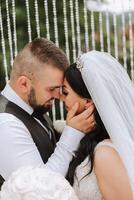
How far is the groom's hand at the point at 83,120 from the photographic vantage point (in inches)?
114

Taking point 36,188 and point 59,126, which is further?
point 59,126

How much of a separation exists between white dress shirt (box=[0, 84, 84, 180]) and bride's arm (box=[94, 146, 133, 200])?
0.32m

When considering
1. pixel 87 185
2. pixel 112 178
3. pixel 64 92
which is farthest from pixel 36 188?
pixel 64 92

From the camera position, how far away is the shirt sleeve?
290 cm

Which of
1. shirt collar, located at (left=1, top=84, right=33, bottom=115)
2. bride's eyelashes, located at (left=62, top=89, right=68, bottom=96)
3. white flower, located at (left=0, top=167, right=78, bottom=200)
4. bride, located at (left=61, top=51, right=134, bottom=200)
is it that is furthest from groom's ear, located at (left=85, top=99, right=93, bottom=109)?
white flower, located at (left=0, top=167, right=78, bottom=200)

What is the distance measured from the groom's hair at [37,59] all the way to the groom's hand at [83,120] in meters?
0.37

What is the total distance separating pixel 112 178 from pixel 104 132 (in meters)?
0.39

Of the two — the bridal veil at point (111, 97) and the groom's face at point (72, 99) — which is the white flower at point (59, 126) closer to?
the groom's face at point (72, 99)

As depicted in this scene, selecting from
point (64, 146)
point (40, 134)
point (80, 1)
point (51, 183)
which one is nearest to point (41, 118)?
point (40, 134)

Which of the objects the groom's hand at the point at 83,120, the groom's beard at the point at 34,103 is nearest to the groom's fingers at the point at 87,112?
the groom's hand at the point at 83,120

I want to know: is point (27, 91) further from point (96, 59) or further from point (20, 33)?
point (20, 33)

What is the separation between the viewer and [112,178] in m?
2.58

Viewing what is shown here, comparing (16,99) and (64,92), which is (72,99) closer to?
(64,92)

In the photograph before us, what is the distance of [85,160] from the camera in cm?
286
